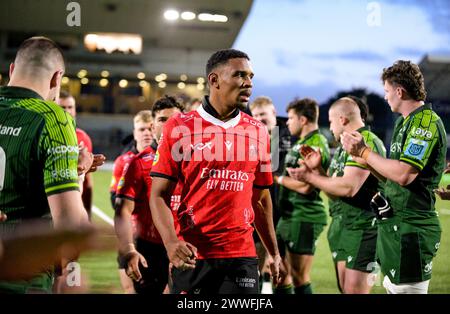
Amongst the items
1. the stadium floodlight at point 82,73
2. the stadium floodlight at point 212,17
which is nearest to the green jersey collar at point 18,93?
the stadium floodlight at point 212,17

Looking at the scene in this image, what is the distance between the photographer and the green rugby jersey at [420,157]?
11.7ft

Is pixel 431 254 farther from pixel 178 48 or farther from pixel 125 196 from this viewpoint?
pixel 178 48

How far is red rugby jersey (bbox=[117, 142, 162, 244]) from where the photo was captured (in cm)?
427

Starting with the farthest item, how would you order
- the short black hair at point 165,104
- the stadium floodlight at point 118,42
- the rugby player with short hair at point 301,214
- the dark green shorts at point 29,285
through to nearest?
1. the stadium floodlight at point 118,42
2. the rugby player with short hair at point 301,214
3. the short black hair at point 165,104
4. the dark green shorts at point 29,285

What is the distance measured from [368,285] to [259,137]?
1.91 m

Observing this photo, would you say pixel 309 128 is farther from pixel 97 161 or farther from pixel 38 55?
pixel 38 55

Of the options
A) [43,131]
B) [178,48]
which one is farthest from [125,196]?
[178,48]

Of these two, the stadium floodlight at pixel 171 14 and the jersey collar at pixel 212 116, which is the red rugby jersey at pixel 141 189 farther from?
the stadium floodlight at pixel 171 14

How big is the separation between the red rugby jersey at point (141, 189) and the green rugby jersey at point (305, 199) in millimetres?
1772

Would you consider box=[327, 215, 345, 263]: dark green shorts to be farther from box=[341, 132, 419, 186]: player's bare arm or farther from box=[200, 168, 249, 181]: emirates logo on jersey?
box=[200, 168, 249, 181]: emirates logo on jersey

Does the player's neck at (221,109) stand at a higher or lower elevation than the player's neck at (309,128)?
higher

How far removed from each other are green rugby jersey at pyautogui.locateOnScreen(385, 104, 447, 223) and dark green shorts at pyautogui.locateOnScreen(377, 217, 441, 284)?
0.21 feet

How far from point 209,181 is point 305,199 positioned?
2.56 m

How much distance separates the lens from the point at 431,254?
12.3 feet
